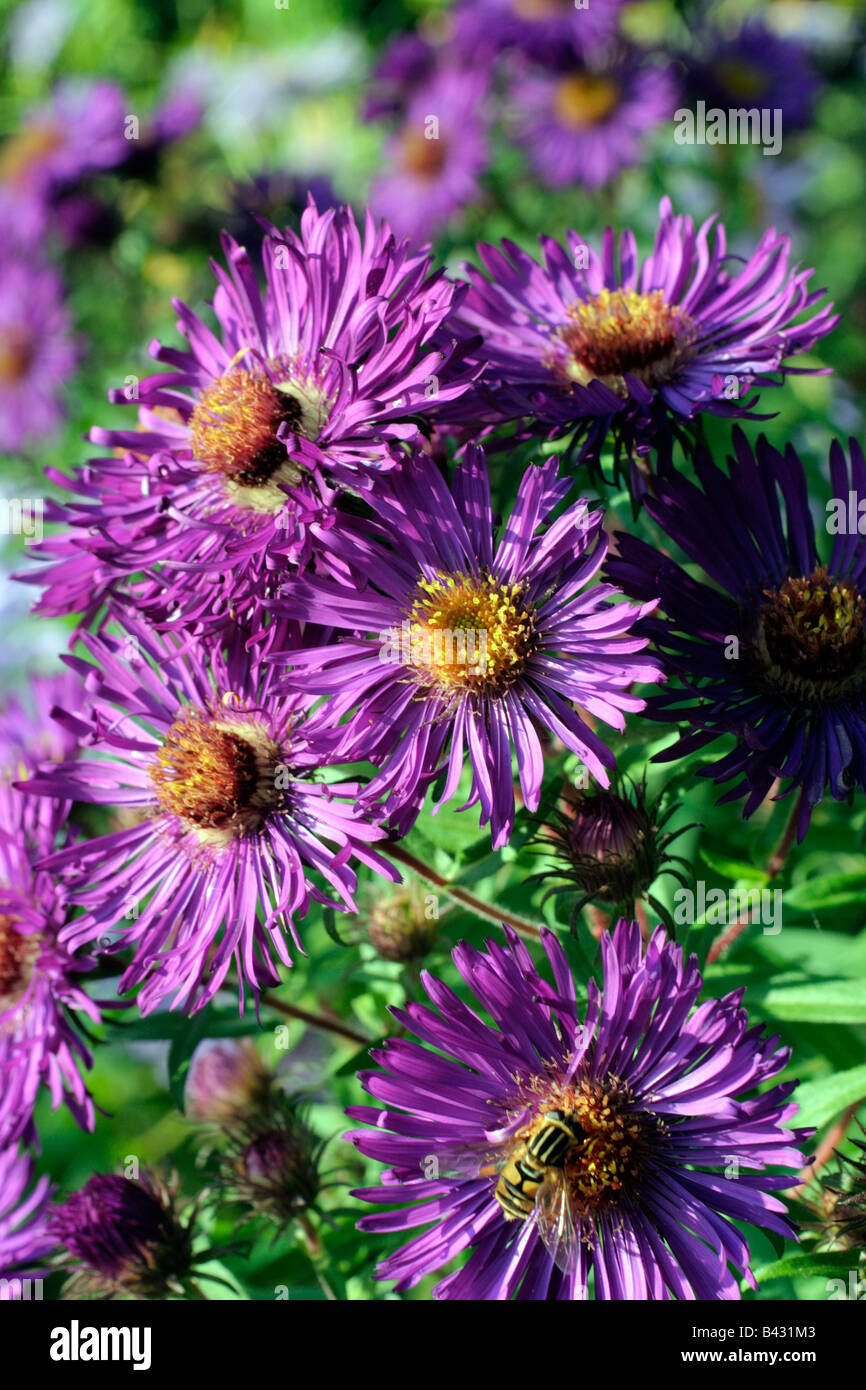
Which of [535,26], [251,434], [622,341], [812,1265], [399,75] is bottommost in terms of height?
[812,1265]

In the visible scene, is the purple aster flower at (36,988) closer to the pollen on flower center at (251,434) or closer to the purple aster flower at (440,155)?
the pollen on flower center at (251,434)

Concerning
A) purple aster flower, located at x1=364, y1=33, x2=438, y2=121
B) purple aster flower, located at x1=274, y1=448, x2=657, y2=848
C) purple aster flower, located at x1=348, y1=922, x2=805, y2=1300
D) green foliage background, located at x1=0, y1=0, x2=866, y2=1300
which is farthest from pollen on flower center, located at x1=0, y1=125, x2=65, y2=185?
purple aster flower, located at x1=348, y1=922, x2=805, y2=1300

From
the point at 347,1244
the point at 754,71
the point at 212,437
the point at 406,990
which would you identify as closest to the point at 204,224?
the point at 754,71

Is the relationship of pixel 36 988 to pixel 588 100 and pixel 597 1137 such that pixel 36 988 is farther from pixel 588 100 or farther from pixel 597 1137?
pixel 588 100

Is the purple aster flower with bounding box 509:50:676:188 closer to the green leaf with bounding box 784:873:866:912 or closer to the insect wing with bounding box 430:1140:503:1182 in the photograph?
the green leaf with bounding box 784:873:866:912

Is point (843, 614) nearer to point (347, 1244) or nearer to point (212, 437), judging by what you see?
point (212, 437)

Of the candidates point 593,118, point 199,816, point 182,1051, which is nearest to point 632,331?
point 199,816
